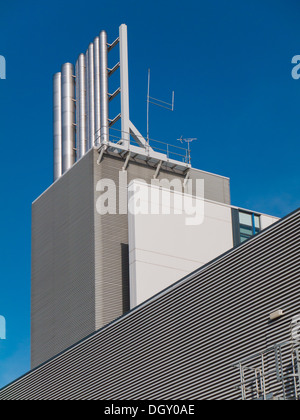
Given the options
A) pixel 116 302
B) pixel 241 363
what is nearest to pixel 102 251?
pixel 116 302

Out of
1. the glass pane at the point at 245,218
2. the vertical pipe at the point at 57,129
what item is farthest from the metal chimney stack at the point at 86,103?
the glass pane at the point at 245,218

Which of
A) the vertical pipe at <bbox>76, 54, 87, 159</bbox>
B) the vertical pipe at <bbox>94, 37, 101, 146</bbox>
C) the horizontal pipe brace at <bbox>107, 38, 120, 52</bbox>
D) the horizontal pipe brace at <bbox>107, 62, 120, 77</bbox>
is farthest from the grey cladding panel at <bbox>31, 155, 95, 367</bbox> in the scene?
the horizontal pipe brace at <bbox>107, 38, 120, 52</bbox>

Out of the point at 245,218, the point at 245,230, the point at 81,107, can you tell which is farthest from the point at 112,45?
the point at 245,230

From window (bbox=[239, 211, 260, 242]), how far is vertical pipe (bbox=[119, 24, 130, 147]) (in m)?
9.06

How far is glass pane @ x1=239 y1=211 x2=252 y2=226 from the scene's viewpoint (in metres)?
51.9

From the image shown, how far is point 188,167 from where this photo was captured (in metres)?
54.8

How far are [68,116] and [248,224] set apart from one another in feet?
52.2

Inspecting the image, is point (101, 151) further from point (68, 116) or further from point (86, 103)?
point (68, 116)

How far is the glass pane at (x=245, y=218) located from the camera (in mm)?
51934

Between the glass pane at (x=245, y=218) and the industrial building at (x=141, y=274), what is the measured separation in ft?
0.24

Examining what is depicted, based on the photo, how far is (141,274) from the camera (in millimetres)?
45625

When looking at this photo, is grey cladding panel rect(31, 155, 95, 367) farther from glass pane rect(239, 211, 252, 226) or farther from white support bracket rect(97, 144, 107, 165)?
glass pane rect(239, 211, 252, 226)
